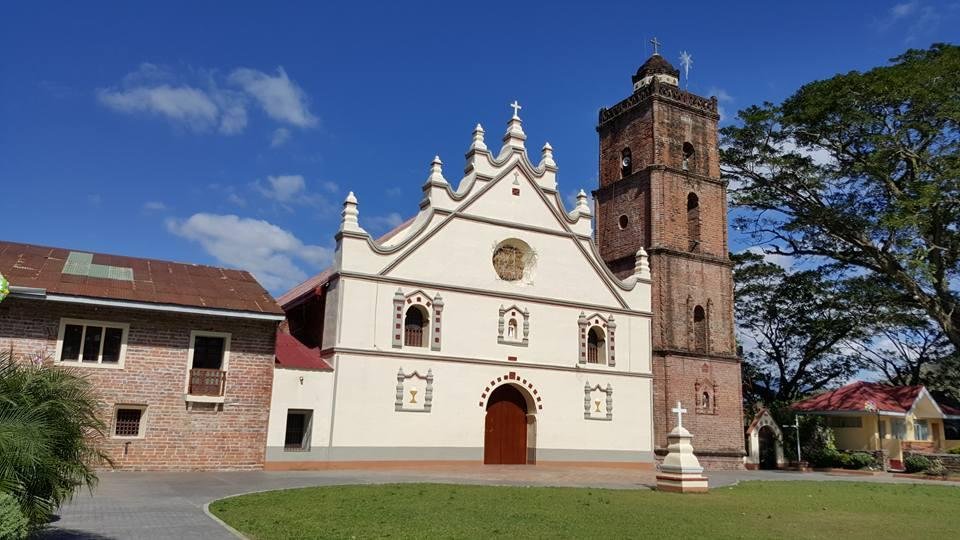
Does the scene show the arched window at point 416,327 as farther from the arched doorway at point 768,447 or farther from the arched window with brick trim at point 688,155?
the arched doorway at point 768,447

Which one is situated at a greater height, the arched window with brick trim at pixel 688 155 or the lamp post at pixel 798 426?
the arched window with brick trim at pixel 688 155

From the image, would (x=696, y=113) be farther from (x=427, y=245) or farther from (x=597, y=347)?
(x=427, y=245)

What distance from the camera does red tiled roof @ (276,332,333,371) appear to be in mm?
22297

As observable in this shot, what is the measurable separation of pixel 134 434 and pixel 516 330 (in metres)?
12.4

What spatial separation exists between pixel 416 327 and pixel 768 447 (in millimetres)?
20282

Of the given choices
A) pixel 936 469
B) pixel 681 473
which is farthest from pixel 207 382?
pixel 936 469

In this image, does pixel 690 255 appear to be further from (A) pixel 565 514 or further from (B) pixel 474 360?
(A) pixel 565 514

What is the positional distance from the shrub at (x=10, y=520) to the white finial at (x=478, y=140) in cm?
2157

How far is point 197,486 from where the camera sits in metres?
15.8

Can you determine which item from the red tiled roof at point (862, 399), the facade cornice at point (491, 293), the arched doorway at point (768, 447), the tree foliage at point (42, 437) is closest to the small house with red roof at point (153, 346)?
the facade cornice at point (491, 293)

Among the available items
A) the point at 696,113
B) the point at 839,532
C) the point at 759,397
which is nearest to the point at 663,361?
the point at 696,113

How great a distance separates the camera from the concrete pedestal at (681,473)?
18078mm

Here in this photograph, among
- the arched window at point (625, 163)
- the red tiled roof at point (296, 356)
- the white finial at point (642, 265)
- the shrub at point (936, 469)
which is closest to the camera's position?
the red tiled roof at point (296, 356)

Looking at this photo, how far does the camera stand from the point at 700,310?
32.2m
